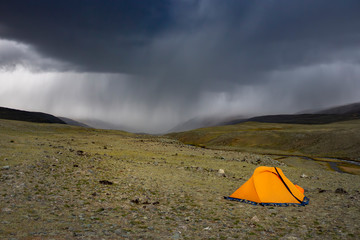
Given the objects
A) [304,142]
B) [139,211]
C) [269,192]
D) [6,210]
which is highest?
[6,210]

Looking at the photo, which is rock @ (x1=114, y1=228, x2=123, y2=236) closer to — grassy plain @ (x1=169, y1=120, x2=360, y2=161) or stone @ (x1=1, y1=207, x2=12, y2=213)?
stone @ (x1=1, y1=207, x2=12, y2=213)

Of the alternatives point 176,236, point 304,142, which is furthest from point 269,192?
point 304,142

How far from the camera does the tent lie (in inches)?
510

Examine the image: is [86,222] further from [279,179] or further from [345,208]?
[345,208]

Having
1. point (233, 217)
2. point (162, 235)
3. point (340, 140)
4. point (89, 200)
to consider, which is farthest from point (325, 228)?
point (340, 140)

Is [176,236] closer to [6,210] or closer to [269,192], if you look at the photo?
[6,210]

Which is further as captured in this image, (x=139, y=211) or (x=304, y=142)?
(x=304, y=142)

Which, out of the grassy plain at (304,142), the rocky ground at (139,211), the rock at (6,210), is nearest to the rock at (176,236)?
the rocky ground at (139,211)

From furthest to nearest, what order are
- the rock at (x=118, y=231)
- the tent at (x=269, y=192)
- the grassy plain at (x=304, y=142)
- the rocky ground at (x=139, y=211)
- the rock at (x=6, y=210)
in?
the grassy plain at (x=304, y=142) → the tent at (x=269, y=192) → the rock at (x=6, y=210) → the rocky ground at (x=139, y=211) → the rock at (x=118, y=231)

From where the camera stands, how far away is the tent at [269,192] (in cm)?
1295

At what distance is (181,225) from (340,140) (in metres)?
88.8

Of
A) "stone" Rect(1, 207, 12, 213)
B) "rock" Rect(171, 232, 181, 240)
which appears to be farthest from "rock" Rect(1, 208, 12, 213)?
"rock" Rect(171, 232, 181, 240)

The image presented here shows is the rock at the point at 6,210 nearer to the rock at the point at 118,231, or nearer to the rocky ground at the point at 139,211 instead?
the rocky ground at the point at 139,211

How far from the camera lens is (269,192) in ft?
43.5
